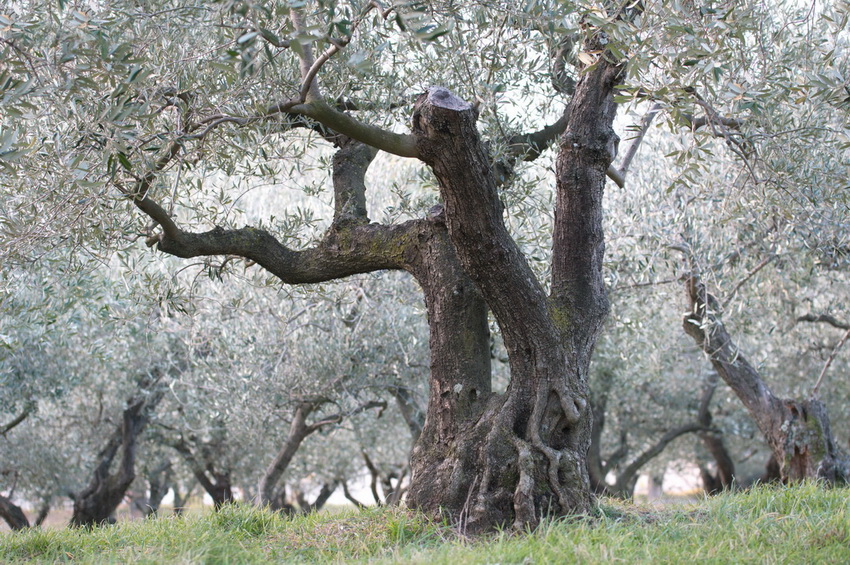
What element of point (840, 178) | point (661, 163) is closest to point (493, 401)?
point (840, 178)

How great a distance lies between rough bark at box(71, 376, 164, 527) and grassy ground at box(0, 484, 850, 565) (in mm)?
8692

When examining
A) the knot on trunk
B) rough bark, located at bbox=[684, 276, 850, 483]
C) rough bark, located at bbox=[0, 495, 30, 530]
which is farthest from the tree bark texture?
rough bark, located at bbox=[0, 495, 30, 530]

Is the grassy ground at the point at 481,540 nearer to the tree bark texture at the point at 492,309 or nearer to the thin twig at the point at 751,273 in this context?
the tree bark texture at the point at 492,309

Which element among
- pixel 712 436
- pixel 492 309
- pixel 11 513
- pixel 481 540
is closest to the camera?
pixel 481 540

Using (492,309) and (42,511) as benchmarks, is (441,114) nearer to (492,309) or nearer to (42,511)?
(492,309)

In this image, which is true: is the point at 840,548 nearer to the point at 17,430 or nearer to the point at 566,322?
the point at 566,322

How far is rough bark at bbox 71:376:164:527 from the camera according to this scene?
14.1 meters

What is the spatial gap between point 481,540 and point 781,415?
6.16 metres

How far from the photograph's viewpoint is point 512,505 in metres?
4.93

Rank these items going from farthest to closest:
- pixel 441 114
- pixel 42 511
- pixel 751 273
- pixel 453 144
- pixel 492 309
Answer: pixel 42 511, pixel 751 273, pixel 492 309, pixel 453 144, pixel 441 114

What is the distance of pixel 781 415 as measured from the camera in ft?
30.5

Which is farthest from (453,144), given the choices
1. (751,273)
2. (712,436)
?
(712,436)

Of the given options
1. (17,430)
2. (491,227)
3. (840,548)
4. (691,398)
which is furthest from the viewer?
(691,398)

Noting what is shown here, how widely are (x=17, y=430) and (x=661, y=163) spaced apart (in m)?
12.5
